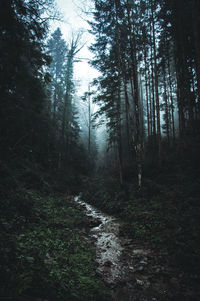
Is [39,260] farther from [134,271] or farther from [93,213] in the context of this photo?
[93,213]

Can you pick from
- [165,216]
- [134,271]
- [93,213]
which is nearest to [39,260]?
[134,271]

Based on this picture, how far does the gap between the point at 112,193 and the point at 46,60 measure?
8924 mm

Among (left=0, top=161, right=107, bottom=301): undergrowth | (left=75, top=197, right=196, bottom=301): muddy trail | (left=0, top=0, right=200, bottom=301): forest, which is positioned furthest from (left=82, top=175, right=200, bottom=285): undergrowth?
(left=0, top=161, right=107, bottom=301): undergrowth

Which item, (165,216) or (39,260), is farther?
(165,216)

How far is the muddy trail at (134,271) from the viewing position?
2893mm

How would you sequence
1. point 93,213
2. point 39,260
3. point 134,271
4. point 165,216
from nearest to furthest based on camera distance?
point 39,260, point 134,271, point 165,216, point 93,213

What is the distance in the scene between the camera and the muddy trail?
2.89m

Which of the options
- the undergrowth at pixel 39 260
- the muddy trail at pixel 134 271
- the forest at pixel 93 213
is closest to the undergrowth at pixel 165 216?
the forest at pixel 93 213

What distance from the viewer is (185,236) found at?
4.37 metres

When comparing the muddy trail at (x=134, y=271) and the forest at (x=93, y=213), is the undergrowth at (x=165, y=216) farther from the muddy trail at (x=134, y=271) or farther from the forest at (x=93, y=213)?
the muddy trail at (x=134, y=271)

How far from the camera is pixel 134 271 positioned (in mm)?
3615

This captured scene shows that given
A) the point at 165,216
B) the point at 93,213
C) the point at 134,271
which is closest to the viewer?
the point at 134,271

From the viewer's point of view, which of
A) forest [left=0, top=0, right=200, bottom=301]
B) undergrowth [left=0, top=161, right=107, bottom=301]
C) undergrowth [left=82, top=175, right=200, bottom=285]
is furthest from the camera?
undergrowth [left=82, top=175, right=200, bottom=285]

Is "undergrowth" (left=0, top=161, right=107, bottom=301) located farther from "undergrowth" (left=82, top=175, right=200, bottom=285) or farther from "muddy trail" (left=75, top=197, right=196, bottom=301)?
"undergrowth" (left=82, top=175, right=200, bottom=285)
